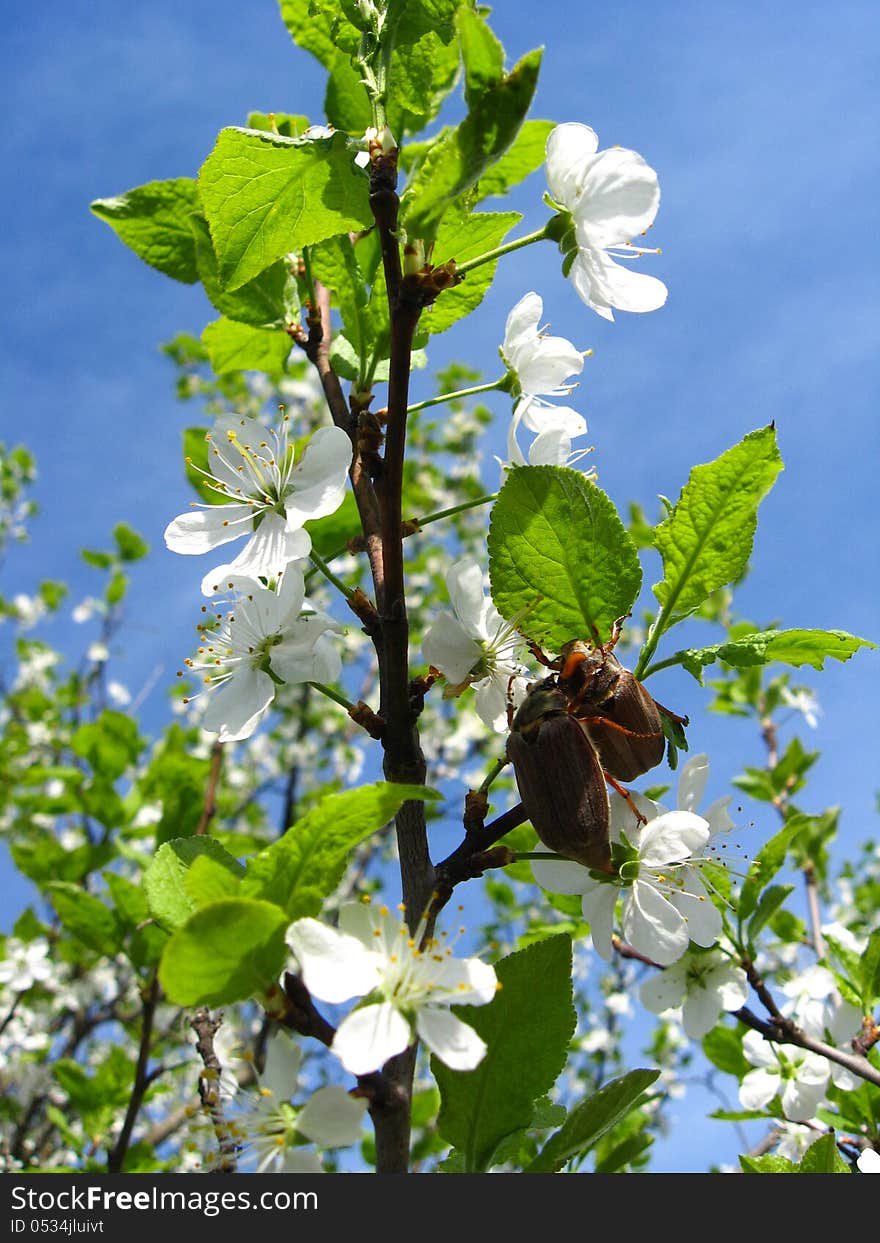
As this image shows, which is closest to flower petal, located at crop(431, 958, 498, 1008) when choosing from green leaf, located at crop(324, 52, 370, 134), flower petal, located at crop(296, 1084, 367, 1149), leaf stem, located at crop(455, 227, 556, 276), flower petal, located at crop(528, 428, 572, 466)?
flower petal, located at crop(296, 1084, 367, 1149)

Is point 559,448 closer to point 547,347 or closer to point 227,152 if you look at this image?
point 547,347

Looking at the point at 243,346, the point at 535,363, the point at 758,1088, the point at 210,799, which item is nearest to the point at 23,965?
the point at 210,799

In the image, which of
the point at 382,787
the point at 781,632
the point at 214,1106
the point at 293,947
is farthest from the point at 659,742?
the point at 214,1106

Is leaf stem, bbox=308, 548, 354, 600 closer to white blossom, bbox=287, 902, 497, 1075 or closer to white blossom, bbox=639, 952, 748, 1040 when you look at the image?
white blossom, bbox=287, 902, 497, 1075

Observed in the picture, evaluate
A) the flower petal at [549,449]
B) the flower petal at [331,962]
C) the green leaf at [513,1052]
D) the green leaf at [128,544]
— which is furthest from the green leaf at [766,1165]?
the green leaf at [128,544]

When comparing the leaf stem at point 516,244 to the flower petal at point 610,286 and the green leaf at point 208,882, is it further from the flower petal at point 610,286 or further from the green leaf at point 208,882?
the green leaf at point 208,882
